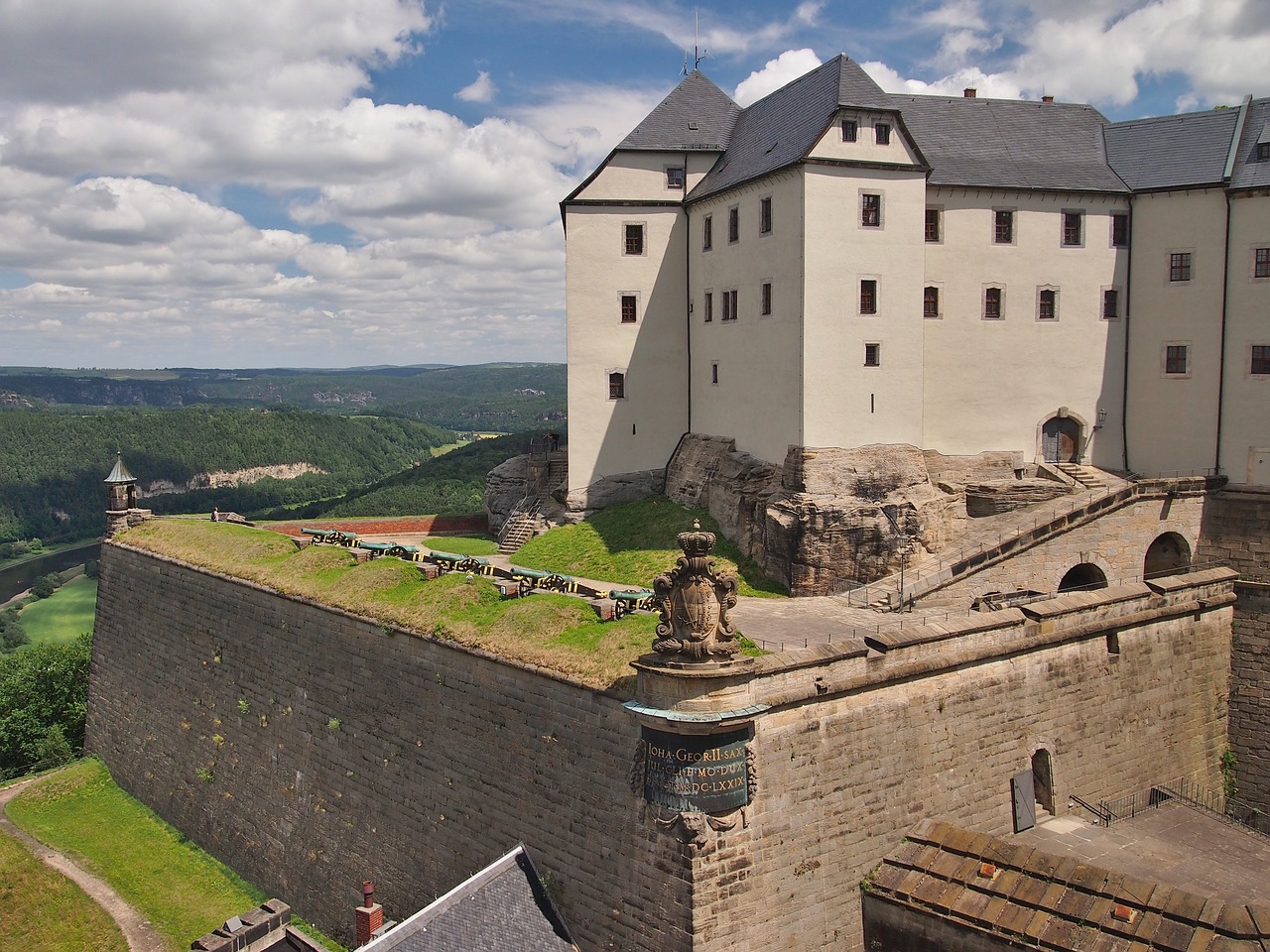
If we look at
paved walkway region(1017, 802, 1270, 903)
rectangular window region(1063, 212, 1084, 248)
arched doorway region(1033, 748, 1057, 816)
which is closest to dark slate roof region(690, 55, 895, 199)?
rectangular window region(1063, 212, 1084, 248)

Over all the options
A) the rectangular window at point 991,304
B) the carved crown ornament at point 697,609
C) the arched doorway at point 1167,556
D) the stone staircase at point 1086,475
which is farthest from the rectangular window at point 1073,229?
the carved crown ornament at point 697,609

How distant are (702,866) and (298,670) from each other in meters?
15.5

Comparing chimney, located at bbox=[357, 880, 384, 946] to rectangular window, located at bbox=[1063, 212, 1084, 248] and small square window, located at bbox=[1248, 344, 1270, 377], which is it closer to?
rectangular window, located at bbox=[1063, 212, 1084, 248]

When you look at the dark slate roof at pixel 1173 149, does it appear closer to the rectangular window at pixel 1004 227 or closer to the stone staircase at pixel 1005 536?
the rectangular window at pixel 1004 227

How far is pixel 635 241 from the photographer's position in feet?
131

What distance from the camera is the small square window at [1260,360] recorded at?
109ft

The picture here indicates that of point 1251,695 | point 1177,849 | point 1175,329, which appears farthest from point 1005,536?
point 1175,329

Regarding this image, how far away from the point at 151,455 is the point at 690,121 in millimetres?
142891

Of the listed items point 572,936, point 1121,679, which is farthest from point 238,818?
point 1121,679

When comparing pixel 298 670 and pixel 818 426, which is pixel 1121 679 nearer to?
pixel 818 426

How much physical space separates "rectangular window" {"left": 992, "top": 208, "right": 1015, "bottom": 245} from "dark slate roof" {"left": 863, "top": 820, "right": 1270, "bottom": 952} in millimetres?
22284

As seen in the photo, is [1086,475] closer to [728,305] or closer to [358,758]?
[728,305]

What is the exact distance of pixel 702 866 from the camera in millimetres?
18344

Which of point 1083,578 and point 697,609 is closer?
point 697,609
